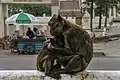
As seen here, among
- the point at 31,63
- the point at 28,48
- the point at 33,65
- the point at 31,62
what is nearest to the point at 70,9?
the point at 28,48

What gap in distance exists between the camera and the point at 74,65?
605cm

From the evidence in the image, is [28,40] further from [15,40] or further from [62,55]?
[62,55]

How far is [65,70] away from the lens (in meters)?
6.07

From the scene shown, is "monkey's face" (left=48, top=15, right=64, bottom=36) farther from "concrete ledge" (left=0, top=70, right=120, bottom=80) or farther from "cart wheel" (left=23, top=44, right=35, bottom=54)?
"cart wheel" (left=23, top=44, right=35, bottom=54)

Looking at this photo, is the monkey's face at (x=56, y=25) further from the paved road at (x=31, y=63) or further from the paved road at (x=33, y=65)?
the paved road at (x=33, y=65)

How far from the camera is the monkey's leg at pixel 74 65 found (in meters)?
6.02

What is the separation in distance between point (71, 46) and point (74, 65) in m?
0.29

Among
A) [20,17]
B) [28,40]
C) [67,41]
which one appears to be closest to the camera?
[67,41]

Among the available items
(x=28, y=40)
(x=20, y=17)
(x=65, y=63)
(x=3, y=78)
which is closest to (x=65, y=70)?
(x=65, y=63)

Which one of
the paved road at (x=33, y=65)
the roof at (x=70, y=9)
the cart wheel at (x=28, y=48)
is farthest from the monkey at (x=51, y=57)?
the roof at (x=70, y=9)

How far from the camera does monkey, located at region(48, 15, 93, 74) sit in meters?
5.99

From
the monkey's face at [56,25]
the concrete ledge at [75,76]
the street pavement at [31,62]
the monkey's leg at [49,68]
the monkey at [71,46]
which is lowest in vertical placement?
the street pavement at [31,62]

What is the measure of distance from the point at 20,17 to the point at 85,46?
17299mm

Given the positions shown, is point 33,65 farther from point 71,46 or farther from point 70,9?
point 70,9
